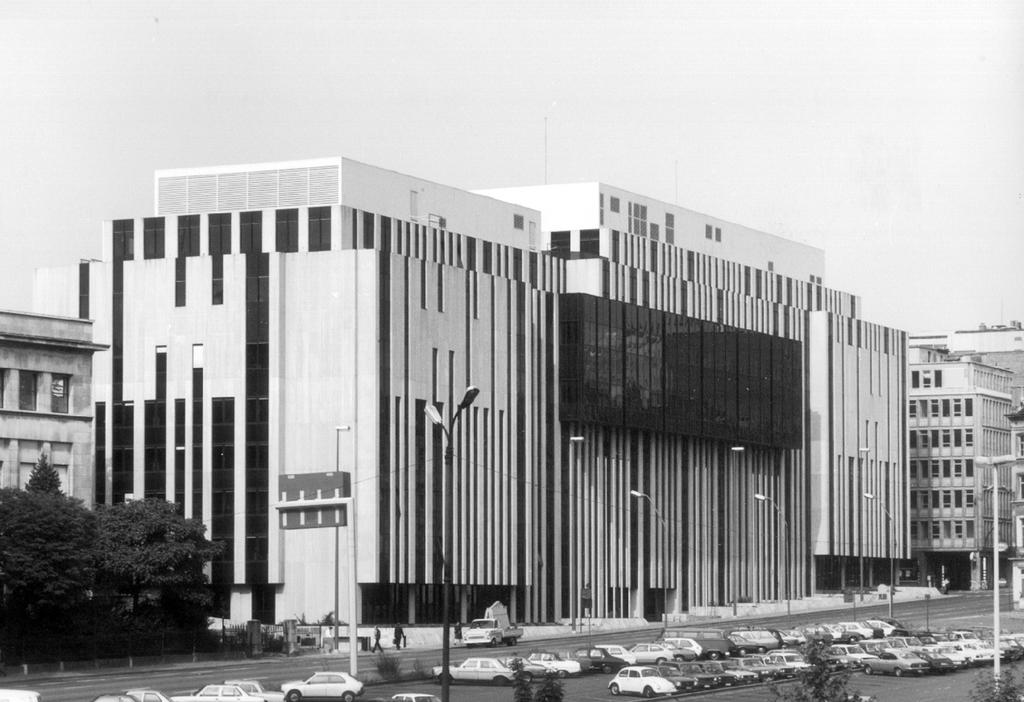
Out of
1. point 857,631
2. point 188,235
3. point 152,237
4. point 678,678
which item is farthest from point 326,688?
point 152,237

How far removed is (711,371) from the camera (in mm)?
168250

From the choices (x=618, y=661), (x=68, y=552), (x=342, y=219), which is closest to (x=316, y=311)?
(x=342, y=219)

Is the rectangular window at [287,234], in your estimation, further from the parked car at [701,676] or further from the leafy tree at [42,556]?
the parked car at [701,676]

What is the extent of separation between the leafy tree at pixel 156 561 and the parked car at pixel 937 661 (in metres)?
42.5

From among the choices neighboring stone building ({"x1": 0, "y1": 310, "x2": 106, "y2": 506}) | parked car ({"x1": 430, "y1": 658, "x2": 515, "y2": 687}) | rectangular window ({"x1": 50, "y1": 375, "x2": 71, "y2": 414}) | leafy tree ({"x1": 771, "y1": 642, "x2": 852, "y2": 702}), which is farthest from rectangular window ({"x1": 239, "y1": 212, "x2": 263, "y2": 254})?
leafy tree ({"x1": 771, "y1": 642, "x2": 852, "y2": 702})

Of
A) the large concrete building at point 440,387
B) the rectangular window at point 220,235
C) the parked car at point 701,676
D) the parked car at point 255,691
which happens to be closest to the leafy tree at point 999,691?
the parked car at point 255,691

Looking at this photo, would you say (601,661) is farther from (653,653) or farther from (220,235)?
(220,235)

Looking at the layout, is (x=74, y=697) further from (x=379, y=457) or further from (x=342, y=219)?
(x=342, y=219)

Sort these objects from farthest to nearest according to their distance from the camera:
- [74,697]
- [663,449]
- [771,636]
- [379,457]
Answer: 1. [663,449]
2. [379,457]
3. [771,636]
4. [74,697]

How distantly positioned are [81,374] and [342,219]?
2431cm

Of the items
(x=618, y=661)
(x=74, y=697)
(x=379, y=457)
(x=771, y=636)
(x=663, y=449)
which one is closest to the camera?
(x=74, y=697)

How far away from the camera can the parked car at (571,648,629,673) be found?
9794cm

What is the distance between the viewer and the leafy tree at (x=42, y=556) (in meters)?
102

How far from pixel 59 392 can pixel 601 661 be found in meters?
37.6
